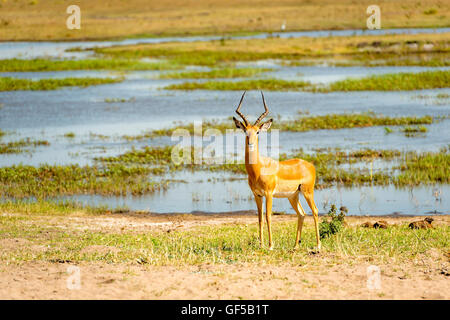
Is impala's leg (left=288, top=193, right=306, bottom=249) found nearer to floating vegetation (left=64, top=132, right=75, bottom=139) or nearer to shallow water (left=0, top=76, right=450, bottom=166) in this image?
shallow water (left=0, top=76, right=450, bottom=166)

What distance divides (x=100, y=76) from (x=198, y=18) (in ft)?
139

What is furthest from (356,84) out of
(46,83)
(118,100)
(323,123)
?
(46,83)

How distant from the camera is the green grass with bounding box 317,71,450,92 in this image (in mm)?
38625

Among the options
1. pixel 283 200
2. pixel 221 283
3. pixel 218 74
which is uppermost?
pixel 218 74

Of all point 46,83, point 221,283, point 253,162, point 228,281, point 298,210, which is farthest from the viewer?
point 46,83

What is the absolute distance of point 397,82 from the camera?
39.0m

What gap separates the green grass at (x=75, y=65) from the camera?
2028 inches

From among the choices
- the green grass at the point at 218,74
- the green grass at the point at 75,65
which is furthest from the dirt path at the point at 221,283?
the green grass at the point at 75,65

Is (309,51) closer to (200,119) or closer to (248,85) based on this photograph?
(248,85)

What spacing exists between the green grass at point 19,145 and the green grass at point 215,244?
1089cm

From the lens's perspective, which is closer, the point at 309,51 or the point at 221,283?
the point at 221,283

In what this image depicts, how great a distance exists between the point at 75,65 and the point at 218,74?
11.9 m

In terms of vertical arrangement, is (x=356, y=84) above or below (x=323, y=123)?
above

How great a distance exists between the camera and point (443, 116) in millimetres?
29953
